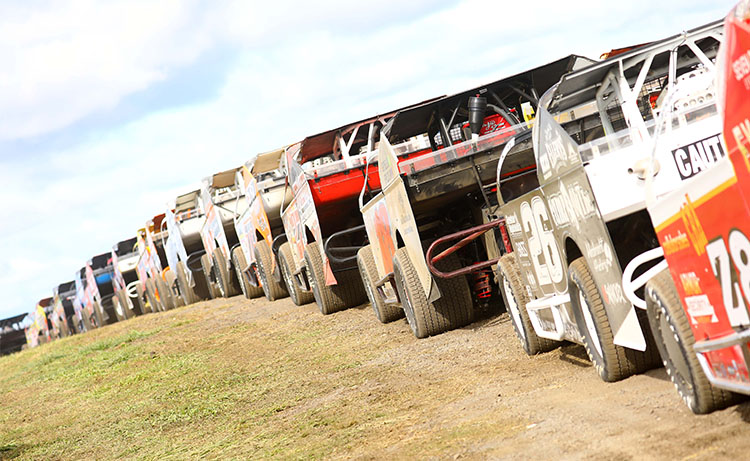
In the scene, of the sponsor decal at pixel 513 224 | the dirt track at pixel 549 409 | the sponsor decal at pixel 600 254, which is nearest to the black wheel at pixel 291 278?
the dirt track at pixel 549 409

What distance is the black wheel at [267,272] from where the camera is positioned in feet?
50.9

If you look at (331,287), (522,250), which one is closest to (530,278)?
(522,250)

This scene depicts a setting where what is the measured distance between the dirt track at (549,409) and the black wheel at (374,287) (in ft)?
6.98

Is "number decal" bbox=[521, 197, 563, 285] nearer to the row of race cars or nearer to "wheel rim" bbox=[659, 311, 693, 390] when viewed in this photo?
the row of race cars

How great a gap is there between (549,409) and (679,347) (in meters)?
1.26

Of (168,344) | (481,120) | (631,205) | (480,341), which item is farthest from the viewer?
(168,344)

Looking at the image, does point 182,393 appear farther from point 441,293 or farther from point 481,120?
point 481,120

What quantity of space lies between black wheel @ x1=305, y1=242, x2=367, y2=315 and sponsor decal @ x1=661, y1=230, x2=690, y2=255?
8.72m

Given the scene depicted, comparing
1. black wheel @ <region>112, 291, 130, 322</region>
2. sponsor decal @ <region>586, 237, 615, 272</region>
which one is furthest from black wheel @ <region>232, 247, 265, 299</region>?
sponsor decal @ <region>586, 237, 615, 272</region>

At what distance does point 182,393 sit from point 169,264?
46.4ft

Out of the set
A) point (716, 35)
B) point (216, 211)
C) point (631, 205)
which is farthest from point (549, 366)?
point (216, 211)

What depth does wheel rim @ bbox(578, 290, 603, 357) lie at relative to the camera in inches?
206

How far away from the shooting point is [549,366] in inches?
252

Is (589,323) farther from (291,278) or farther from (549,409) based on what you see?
(291,278)
